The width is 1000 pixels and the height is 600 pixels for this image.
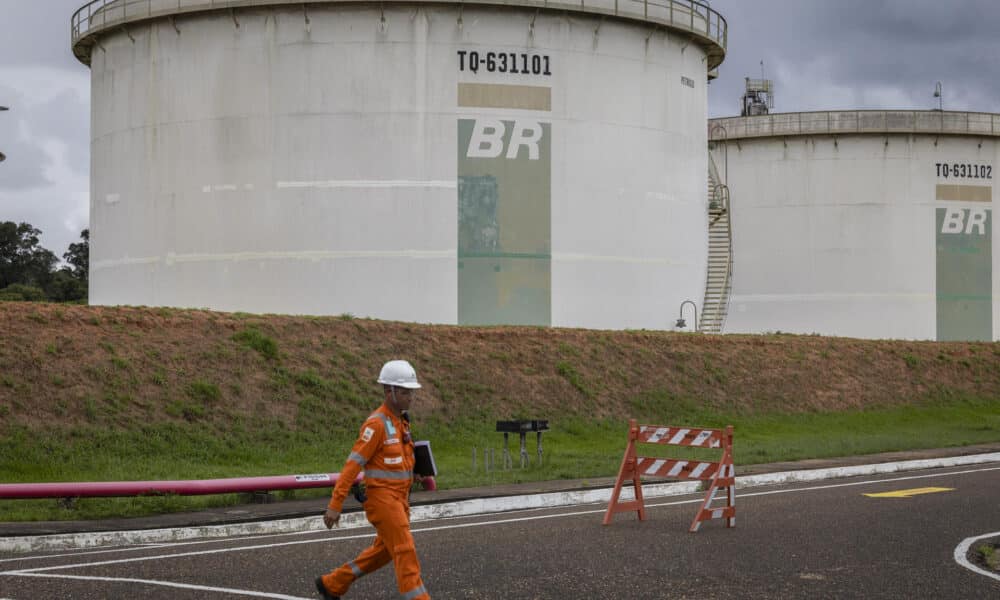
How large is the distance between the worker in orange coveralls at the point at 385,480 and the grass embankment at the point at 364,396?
8.22m

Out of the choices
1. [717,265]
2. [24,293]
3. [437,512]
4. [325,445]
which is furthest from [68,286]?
[437,512]

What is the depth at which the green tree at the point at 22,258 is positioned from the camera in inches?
3105

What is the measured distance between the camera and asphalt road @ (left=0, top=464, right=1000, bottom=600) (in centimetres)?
1048

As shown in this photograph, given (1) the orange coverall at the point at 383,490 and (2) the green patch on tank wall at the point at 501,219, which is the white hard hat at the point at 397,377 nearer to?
(1) the orange coverall at the point at 383,490

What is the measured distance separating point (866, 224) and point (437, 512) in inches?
1484

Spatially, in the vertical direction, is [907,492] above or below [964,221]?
below

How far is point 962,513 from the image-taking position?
15.8 m

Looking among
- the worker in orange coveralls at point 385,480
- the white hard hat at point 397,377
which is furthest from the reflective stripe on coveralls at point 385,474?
the white hard hat at point 397,377

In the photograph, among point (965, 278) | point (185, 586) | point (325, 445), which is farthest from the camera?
point (965, 278)

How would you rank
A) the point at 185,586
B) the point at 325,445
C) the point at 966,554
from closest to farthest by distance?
1. the point at 185,586
2. the point at 966,554
3. the point at 325,445

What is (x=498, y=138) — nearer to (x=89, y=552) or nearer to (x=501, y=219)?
(x=501, y=219)

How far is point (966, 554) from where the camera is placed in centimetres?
1235

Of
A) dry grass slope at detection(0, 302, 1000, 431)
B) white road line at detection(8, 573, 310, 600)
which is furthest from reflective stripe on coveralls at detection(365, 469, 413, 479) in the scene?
dry grass slope at detection(0, 302, 1000, 431)

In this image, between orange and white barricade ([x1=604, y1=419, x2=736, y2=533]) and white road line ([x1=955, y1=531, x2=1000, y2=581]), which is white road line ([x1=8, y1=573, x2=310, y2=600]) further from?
white road line ([x1=955, y1=531, x2=1000, y2=581])
